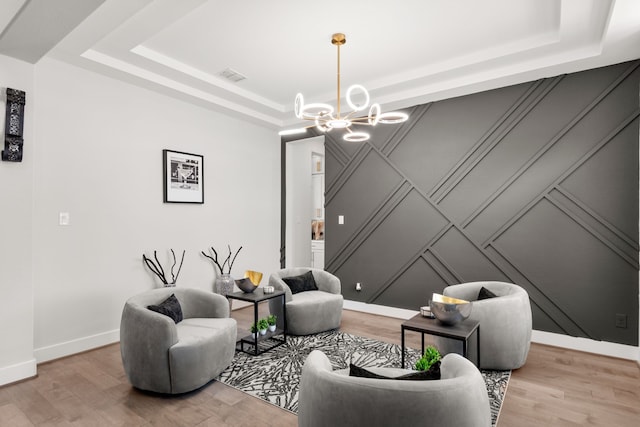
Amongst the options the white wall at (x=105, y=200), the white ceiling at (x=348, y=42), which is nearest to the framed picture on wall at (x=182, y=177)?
the white wall at (x=105, y=200)

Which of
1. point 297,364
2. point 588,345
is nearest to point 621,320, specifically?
point 588,345

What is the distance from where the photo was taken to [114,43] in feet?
10.7

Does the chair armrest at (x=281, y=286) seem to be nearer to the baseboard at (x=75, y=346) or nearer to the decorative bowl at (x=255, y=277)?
the decorative bowl at (x=255, y=277)

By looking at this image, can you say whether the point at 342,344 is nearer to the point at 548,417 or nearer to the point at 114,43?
the point at 548,417

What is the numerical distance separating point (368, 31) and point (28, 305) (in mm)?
3718

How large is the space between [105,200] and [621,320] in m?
5.25

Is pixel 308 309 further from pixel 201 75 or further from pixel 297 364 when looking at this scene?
pixel 201 75

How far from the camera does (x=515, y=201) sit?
3.97 meters

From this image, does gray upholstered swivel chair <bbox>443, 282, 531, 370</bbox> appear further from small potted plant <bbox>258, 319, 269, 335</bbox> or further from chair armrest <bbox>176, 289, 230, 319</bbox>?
chair armrest <bbox>176, 289, 230, 319</bbox>

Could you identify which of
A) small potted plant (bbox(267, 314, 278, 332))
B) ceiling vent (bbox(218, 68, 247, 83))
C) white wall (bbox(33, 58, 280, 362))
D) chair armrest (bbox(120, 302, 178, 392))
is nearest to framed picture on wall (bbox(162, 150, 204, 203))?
white wall (bbox(33, 58, 280, 362))

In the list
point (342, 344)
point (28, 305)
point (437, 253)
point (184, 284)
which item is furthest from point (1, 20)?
point (437, 253)

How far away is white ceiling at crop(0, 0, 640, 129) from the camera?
278cm

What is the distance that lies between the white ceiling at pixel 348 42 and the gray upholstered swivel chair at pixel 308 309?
243 centimetres

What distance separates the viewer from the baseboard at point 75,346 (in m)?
3.25
